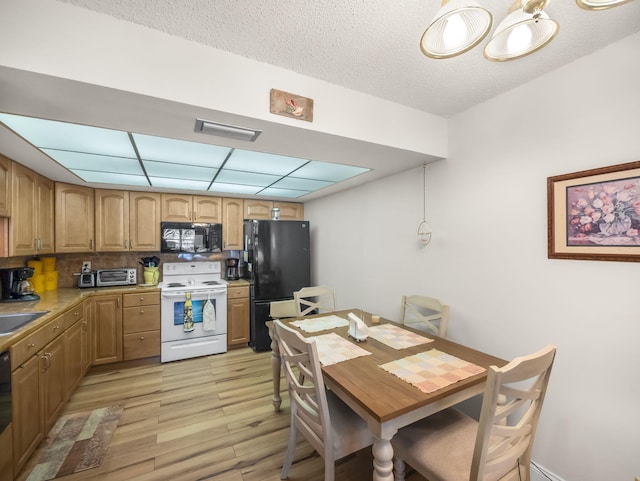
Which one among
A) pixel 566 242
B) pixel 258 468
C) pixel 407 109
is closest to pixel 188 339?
pixel 258 468

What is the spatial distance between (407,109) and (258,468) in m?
2.64

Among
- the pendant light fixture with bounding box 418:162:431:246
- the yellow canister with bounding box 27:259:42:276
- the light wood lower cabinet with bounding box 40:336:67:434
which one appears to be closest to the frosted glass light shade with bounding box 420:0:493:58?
the pendant light fixture with bounding box 418:162:431:246

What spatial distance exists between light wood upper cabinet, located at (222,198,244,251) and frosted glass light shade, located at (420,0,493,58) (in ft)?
11.3

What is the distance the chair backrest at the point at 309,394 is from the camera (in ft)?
4.10

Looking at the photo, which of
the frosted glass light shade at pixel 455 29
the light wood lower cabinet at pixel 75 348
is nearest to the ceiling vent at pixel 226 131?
the frosted glass light shade at pixel 455 29

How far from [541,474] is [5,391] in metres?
3.02

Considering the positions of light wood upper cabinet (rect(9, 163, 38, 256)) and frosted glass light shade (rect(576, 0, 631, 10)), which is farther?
light wood upper cabinet (rect(9, 163, 38, 256))

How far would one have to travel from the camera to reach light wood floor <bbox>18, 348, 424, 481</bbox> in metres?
1.69

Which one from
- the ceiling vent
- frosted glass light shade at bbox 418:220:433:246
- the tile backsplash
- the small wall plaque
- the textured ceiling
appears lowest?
the tile backsplash

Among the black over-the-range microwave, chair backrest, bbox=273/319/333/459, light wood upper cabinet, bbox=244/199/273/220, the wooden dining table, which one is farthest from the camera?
light wood upper cabinet, bbox=244/199/273/220

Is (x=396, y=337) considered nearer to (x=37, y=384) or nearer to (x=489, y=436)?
(x=489, y=436)

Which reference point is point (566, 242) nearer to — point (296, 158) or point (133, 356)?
point (296, 158)

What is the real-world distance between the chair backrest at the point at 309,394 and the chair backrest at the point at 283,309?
1.17 meters

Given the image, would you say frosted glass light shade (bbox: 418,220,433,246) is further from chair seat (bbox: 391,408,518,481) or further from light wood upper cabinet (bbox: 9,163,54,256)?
light wood upper cabinet (bbox: 9,163,54,256)
